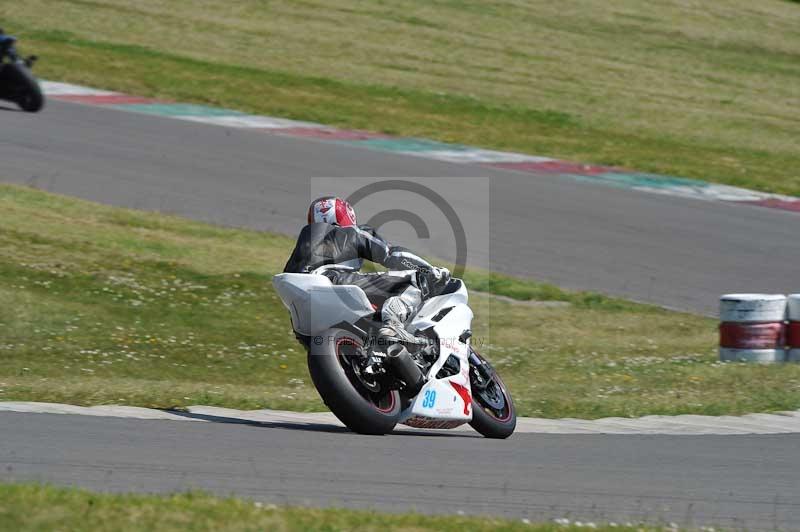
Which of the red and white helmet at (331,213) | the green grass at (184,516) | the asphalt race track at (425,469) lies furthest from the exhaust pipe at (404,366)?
the green grass at (184,516)

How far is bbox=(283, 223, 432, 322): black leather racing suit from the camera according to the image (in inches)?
336

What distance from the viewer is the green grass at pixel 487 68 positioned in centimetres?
2566

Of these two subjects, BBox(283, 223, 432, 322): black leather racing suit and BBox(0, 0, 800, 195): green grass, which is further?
BBox(0, 0, 800, 195): green grass

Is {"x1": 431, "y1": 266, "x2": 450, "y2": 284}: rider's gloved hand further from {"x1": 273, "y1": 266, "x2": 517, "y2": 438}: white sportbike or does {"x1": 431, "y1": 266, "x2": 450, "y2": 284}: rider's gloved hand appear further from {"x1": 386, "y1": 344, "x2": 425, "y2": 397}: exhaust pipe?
{"x1": 386, "y1": 344, "x2": 425, "y2": 397}: exhaust pipe

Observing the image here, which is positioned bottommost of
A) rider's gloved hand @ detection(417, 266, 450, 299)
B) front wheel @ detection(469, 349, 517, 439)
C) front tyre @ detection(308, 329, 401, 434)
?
front wheel @ detection(469, 349, 517, 439)

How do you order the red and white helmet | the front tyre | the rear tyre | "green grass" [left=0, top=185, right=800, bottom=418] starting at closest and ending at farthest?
1. the front tyre
2. the red and white helmet
3. "green grass" [left=0, top=185, right=800, bottom=418]
4. the rear tyre

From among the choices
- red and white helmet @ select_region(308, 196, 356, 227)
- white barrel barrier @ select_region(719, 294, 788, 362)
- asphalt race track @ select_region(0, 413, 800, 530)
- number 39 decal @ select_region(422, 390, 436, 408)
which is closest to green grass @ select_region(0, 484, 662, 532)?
asphalt race track @ select_region(0, 413, 800, 530)

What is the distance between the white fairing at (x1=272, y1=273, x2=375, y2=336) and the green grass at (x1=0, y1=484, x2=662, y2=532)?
220 cm

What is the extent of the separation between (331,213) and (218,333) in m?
4.81

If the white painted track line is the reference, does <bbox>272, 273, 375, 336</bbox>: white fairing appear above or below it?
above

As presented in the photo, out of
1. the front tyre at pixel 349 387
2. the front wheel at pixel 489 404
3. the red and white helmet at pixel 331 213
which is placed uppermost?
the red and white helmet at pixel 331 213

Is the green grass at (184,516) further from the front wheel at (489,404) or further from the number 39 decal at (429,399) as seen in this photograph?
the front wheel at (489,404)

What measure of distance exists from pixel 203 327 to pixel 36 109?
11.0 m

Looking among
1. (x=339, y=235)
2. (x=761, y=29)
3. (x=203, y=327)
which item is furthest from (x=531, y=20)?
(x=339, y=235)
